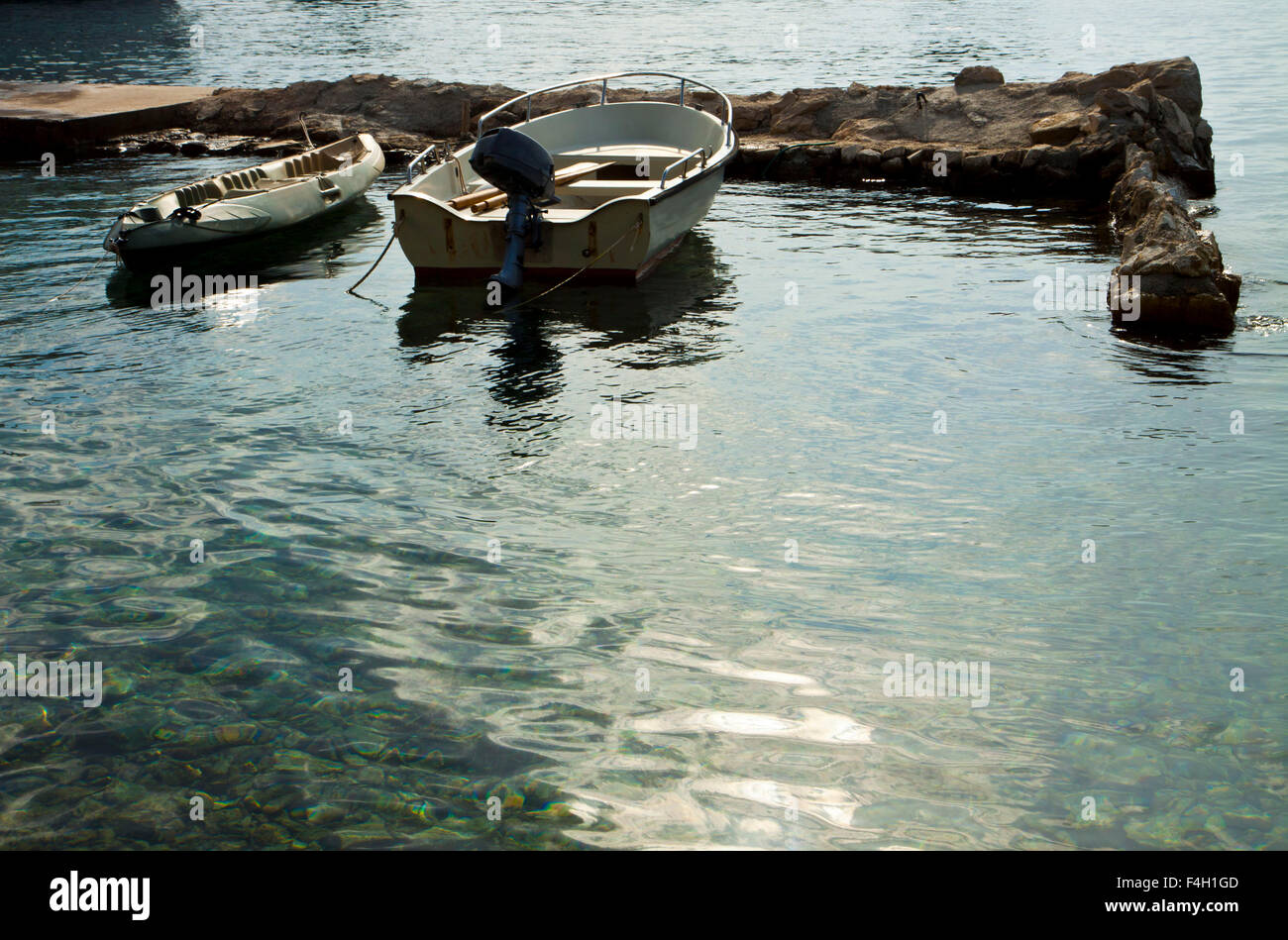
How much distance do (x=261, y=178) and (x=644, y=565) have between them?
12.1 meters

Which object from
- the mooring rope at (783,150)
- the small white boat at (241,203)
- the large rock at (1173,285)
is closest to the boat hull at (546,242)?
the small white boat at (241,203)

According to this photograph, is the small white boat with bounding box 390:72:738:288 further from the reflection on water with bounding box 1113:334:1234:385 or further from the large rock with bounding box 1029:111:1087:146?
the large rock with bounding box 1029:111:1087:146

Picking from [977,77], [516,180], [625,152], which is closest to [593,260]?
[516,180]

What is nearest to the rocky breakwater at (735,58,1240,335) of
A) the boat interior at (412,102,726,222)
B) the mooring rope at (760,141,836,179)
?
the mooring rope at (760,141,836,179)

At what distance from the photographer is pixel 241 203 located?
1338cm

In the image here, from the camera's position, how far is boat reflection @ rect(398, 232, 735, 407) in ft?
30.9

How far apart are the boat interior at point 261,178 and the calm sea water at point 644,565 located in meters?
1.08

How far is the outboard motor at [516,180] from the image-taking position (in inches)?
430

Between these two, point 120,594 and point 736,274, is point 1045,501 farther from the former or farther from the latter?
point 736,274

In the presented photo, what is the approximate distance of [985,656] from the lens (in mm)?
4746

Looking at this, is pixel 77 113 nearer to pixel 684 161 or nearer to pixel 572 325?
pixel 684 161

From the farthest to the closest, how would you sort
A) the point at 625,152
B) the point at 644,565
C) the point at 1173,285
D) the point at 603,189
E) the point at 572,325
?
the point at 625,152 < the point at 603,189 < the point at 572,325 < the point at 1173,285 < the point at 644,565

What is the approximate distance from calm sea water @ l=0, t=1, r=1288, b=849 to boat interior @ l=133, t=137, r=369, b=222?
1.08 m

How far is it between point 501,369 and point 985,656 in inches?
222
